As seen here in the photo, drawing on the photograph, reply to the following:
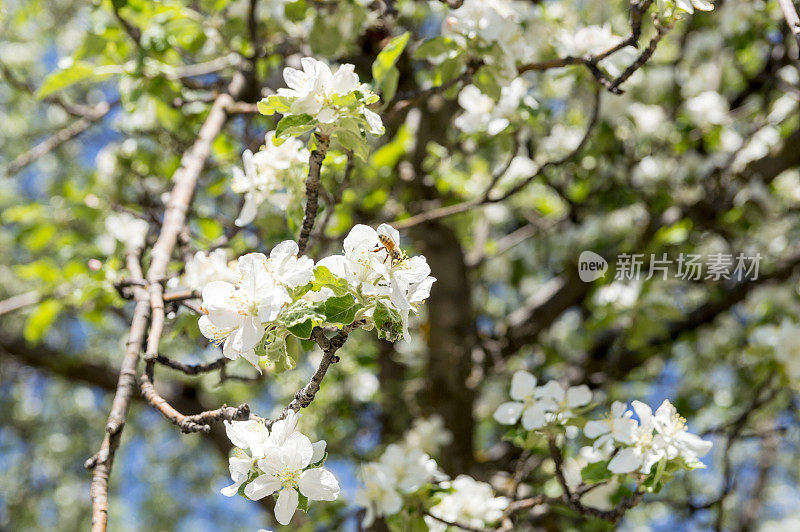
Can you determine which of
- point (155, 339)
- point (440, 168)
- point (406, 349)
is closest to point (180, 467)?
point (406, 349)

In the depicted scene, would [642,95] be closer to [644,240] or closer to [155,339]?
[644,240]

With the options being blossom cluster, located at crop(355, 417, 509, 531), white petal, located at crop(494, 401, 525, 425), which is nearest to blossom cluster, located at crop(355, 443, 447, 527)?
blossom cluster, located at crop(355, 417, 509, 531)

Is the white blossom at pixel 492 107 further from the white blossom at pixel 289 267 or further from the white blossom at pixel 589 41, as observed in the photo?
the white blossom at pixel 289 267

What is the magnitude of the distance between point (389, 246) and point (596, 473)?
0.71 m

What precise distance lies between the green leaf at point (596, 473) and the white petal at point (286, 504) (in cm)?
66

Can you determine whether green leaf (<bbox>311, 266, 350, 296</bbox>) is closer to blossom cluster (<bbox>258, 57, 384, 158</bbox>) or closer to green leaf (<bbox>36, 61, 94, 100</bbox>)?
blossom cluster (<bbox>258, 57, 384, 158</bbox>)

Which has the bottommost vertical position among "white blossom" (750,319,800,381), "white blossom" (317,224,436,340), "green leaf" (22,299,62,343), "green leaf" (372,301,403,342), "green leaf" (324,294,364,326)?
"green leaf" (22,299,62,343)

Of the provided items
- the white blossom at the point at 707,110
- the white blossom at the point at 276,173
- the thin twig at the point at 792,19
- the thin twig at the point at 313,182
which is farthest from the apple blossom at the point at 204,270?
the white blossom at the point at 707,110

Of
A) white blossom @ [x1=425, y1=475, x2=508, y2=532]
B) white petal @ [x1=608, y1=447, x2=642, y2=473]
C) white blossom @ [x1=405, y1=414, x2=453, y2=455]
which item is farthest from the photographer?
white blossom @ [x1=405, y1=414, x2=453, y2=455]

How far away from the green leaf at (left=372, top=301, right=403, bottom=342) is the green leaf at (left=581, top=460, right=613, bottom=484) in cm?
65

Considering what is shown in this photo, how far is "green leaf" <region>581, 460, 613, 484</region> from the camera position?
4.77 feet

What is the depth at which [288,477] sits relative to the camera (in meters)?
1.05

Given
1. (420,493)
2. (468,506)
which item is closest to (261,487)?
(420,493)

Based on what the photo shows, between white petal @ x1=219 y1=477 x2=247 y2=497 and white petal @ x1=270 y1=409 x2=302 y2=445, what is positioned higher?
white petal @ x1=270 y1=409 x2=302 y2=445
